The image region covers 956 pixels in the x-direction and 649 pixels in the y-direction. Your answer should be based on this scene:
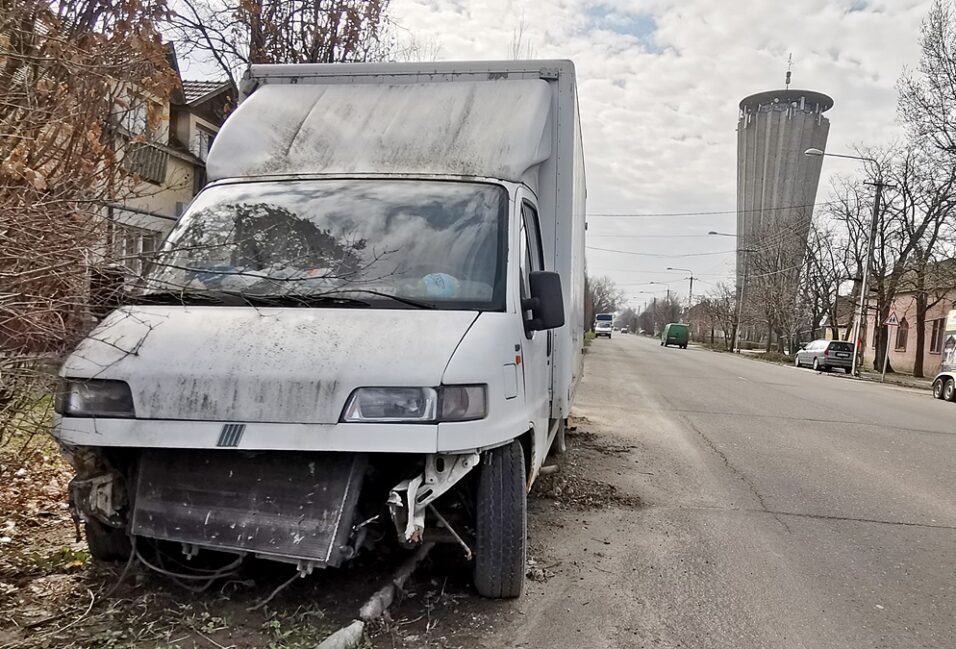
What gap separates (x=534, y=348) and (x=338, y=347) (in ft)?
4.92

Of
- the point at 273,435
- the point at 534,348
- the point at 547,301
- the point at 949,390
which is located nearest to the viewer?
the point at 273,435

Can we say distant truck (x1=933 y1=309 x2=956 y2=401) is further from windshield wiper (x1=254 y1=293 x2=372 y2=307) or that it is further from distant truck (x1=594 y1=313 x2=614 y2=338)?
distant truck (x1=594 y1=313 x2=614 y2=338)

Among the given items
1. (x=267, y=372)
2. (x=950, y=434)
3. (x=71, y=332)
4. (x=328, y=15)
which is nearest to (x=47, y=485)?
(x=71, y=332)

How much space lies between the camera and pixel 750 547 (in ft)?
17.2

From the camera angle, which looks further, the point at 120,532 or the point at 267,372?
the point at 120,532

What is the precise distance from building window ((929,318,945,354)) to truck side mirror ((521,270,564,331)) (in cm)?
3803

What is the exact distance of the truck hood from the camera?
3180 millimetres

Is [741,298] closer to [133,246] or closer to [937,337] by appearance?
[937,337]

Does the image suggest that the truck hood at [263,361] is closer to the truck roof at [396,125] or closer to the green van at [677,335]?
the truck roof at [396,125]

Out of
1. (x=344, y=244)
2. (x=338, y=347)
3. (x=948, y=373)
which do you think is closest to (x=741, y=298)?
(x=948, y=373)

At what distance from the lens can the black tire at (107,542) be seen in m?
3.81

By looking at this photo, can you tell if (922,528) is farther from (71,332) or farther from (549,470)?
(71,332)

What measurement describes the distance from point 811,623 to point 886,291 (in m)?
34.5

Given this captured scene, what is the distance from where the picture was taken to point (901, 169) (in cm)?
3156
